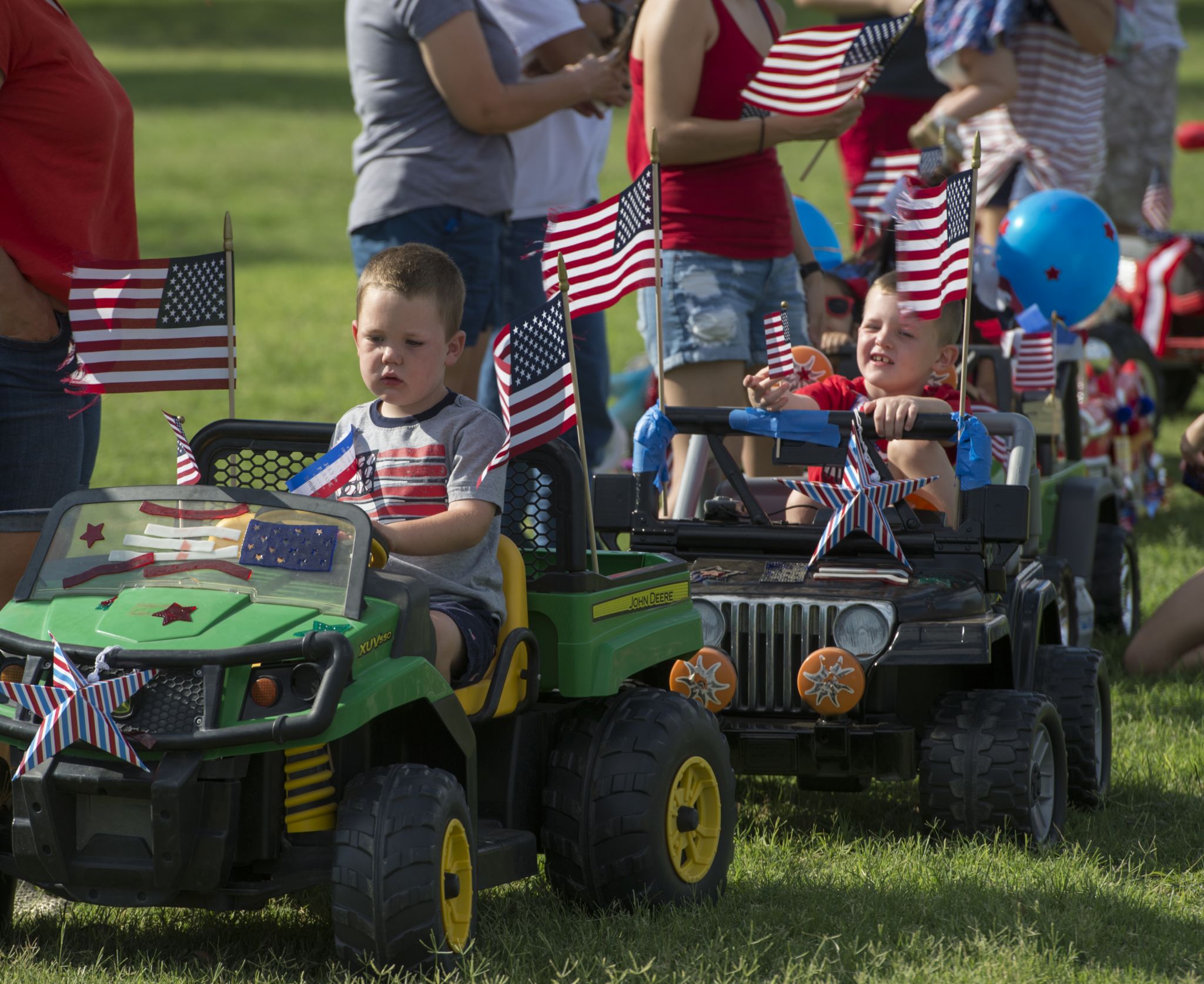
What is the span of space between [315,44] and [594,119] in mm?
43010

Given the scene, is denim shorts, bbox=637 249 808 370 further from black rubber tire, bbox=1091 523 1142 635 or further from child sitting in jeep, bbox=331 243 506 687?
child sitting in jeep, bbox=331 243 506 687

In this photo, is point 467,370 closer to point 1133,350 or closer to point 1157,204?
point 1133,350

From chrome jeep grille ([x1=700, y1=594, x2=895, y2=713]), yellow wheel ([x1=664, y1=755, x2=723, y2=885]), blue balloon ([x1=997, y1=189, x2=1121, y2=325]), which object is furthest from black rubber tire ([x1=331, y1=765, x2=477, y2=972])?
blue balloon ([x1=997, y1=189, x2=1121, y2=325])

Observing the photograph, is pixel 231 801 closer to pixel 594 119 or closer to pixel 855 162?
pixel 594 119

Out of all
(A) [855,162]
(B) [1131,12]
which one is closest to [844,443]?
(A) [855,162]

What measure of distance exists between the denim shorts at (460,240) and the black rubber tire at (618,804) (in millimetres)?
2736

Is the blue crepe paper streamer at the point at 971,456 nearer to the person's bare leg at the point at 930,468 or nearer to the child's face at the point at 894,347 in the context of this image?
the person's bare leg at the point at 930,468

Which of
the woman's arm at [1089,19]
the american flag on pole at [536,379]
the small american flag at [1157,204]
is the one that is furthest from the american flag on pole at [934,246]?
the small american flag at [1157,204]

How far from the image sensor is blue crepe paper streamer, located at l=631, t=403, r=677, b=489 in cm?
566

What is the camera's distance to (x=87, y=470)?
5020 millimetres

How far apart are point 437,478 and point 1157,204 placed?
993 cm

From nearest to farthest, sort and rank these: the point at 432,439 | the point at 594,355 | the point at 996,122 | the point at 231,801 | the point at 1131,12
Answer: the point at 231,801, the point at 432,439, the point at 594,355, the point at 996,122, the point at 1131,12

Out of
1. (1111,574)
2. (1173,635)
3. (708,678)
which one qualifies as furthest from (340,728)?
(1111,574)

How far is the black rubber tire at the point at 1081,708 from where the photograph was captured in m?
5.29
